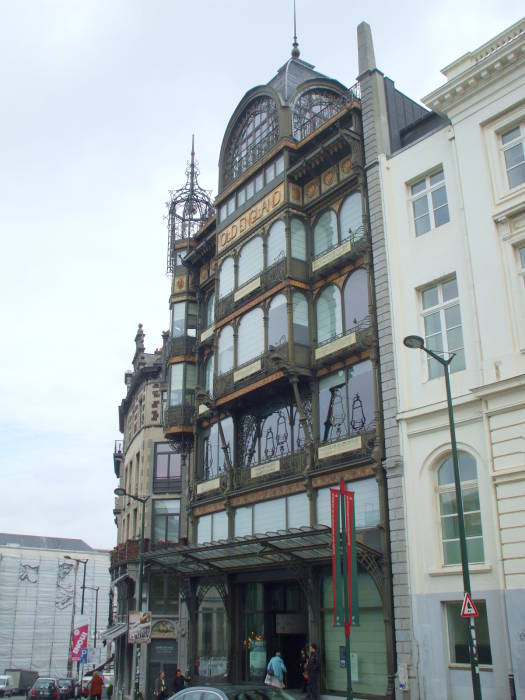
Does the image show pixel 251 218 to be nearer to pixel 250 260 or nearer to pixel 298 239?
pixel 250 260

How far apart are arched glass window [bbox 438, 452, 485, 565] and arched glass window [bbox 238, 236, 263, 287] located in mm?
12464

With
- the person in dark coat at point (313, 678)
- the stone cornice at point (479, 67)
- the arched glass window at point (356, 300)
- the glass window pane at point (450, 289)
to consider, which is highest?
the stone cornice at point (479, 67)

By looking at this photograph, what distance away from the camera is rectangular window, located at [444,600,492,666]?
19.1 meters

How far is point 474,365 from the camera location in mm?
20734

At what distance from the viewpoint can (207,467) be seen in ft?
109

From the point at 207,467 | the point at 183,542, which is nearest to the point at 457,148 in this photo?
the point at 207,467

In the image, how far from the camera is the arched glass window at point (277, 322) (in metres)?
27.8

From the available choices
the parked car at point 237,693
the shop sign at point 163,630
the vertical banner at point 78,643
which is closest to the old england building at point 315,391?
the vertical banner at point 78,643

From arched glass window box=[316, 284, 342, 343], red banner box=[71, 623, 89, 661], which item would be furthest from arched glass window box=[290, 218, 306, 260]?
red banner box=[71, 623, 89, 661]

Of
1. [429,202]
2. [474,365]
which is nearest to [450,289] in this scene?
[474,365]

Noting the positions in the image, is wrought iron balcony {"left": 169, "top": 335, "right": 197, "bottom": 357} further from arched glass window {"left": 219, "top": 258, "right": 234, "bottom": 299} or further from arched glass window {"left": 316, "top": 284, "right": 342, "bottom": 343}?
arched glass window {"left": 316, "top": 284, "right": 342, "bottom": 343}

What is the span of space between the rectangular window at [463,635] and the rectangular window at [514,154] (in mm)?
11324

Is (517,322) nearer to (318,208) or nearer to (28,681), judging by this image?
(318,208)

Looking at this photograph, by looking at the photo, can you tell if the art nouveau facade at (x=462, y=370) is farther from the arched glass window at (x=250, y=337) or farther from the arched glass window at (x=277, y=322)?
the arched glass window at (x=250, y=337)
